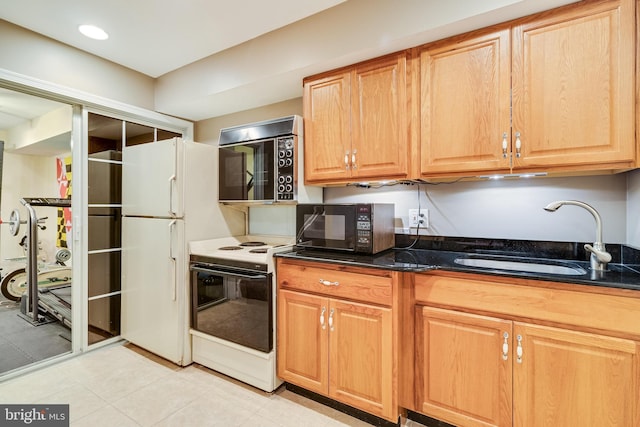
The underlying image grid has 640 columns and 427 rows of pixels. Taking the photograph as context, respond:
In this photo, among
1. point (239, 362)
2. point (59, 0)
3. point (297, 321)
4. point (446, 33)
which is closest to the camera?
point (446, 33)

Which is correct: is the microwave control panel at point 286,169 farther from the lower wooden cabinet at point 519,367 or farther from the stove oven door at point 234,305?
the lower wooden cabinet at point 519,367

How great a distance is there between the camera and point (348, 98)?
1.93 meters

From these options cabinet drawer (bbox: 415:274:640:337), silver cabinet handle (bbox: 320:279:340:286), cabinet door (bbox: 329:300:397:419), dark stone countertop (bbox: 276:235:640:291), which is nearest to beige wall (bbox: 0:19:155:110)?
dark stone countertop (bbox: 276:235:640:291)

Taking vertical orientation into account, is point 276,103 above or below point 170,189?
above

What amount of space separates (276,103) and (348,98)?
935 millimetres

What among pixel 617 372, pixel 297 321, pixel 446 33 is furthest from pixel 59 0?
pixel 617 372

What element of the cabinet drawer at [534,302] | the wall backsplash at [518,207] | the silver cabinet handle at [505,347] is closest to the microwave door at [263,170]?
the wall backsplash at [518,207]

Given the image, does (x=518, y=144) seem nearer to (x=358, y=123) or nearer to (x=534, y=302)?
(x=534, y=302)

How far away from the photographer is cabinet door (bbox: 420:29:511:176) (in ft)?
4.98

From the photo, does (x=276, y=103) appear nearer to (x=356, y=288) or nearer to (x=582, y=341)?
(x=356, y=288)

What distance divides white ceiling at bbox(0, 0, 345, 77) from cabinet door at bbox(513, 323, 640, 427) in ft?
6.84

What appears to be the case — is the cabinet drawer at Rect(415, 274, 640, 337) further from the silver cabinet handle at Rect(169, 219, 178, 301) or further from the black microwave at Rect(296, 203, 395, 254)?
the silver cabinet handle at Rect(169, 219, 178, 301)

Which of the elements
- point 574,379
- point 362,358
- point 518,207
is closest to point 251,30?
point 518,207

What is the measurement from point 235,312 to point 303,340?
1.75 feet
